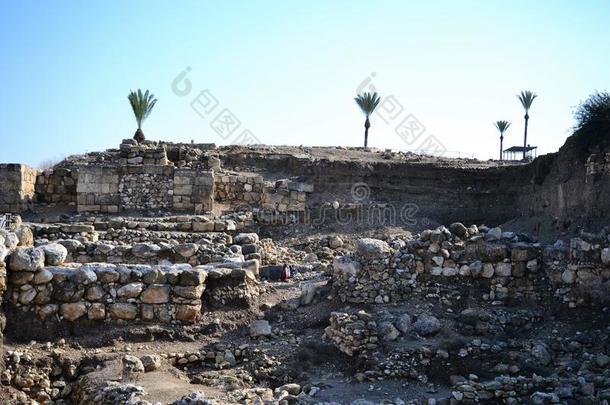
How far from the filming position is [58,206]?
781 inches

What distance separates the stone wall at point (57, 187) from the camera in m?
19.9

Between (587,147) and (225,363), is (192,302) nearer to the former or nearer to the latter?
(225,363)

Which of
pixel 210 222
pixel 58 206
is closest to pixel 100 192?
pixel 58 206

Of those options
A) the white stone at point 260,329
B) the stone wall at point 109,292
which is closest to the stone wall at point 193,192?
the stone wall at point 109,292

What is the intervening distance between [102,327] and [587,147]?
12100mm

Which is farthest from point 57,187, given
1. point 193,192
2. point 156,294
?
point 156,294

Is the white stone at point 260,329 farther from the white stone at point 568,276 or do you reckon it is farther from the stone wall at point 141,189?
Answer: the stone wall at point 141,189

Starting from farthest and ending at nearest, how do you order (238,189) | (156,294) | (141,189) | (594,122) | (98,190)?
(238,189) < (141,189) < (98,190) < (594,122) < (156,294)

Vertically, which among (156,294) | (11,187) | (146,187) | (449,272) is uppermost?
(146,187)

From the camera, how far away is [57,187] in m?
20.0

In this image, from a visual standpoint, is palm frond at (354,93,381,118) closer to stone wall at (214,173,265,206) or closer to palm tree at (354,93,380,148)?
palm tree at (354,93,380,148)

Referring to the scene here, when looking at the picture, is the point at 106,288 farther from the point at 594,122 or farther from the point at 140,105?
the point at 140,105

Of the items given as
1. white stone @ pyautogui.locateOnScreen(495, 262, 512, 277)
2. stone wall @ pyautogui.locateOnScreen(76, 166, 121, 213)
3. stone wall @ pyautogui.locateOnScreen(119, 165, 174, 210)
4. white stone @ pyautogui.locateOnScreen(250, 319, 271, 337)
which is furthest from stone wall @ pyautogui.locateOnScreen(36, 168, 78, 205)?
white stone @ pyautogui.locateOnScreen(495, 262, 512, 277)

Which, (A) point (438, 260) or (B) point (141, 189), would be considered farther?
(B) point (141, 189)
